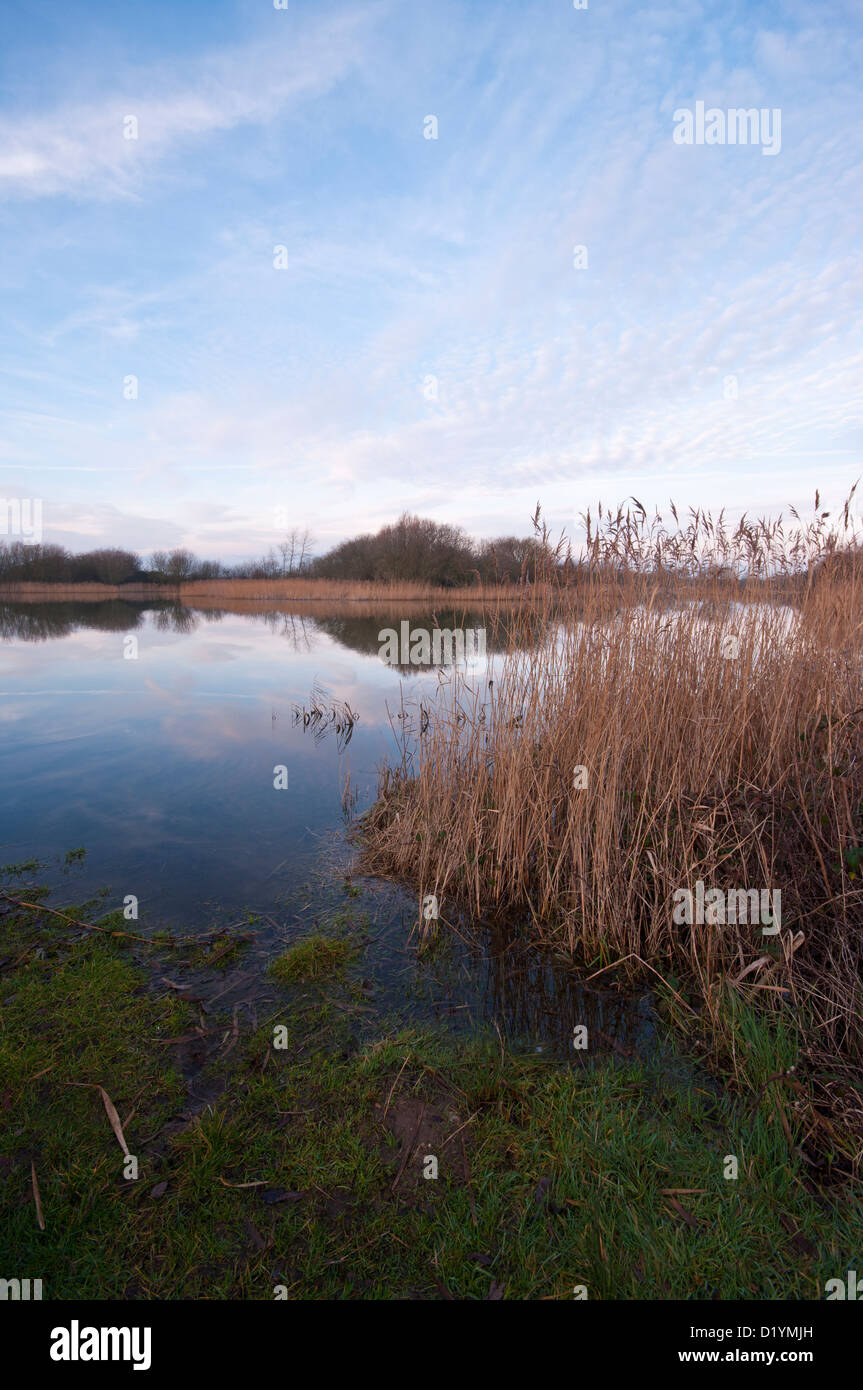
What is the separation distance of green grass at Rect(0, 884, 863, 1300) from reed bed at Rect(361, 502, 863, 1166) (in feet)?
1.87

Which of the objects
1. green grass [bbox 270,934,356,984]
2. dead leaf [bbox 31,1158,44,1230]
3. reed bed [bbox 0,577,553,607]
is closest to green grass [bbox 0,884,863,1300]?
dead leaf [bbox 31,1158,44,1230]

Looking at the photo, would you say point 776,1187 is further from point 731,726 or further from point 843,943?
point 731,726

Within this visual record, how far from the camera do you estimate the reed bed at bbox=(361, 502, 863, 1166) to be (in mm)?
3160

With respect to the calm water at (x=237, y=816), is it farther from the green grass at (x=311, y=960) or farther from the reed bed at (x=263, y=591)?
the reed bed at (x=263, y=591)

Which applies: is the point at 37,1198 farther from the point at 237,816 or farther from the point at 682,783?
the point at 237,816

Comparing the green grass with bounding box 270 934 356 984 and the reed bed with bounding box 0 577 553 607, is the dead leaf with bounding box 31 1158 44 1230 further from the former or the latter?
the reed bed with bounding box 0 577 553 607

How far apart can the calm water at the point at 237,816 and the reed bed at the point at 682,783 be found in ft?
1.33

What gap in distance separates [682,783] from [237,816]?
422 centimetres

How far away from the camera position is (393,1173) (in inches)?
88.0

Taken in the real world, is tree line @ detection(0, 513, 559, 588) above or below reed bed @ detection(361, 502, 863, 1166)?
above

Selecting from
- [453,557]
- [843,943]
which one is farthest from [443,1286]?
[453,557]

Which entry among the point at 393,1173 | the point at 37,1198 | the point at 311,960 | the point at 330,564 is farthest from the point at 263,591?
the point at 393,1173

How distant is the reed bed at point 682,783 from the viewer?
316 cm

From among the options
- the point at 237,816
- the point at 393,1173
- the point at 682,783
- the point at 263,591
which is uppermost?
the point at 263,591
